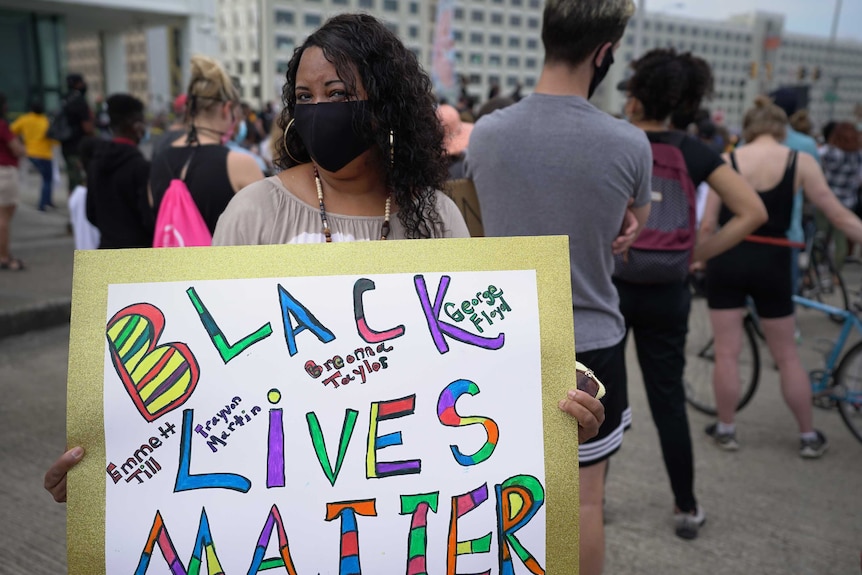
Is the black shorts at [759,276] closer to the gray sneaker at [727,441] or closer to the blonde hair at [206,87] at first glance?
the gray sneaker at [727,441]

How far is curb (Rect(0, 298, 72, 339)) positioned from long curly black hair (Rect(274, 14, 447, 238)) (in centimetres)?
477

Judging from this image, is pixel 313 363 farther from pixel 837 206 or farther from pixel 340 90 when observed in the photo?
pixel 837 206

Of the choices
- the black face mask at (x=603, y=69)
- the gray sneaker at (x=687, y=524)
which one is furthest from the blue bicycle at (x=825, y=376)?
the black face mask at (x=603, y=69)

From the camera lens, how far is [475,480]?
130cm

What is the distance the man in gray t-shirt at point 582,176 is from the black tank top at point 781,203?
1989 millimetres

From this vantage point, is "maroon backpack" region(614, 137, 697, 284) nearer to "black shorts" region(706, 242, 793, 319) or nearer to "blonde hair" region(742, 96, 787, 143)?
"black shorts" region(706, 242, 793, 319)

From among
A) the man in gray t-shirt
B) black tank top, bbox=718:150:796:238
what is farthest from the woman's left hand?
black tank top, bbox=718:150:796:238

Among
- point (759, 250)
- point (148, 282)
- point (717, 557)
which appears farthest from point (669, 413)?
point (148, 282)

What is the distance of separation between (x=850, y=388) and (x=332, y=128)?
391 centimetres

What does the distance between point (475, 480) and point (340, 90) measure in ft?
2.92

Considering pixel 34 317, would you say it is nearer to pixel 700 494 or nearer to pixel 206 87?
pixel 206 87

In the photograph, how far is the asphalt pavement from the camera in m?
2.92

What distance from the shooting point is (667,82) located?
108 inches

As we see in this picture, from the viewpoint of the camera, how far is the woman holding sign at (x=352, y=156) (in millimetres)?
1515
